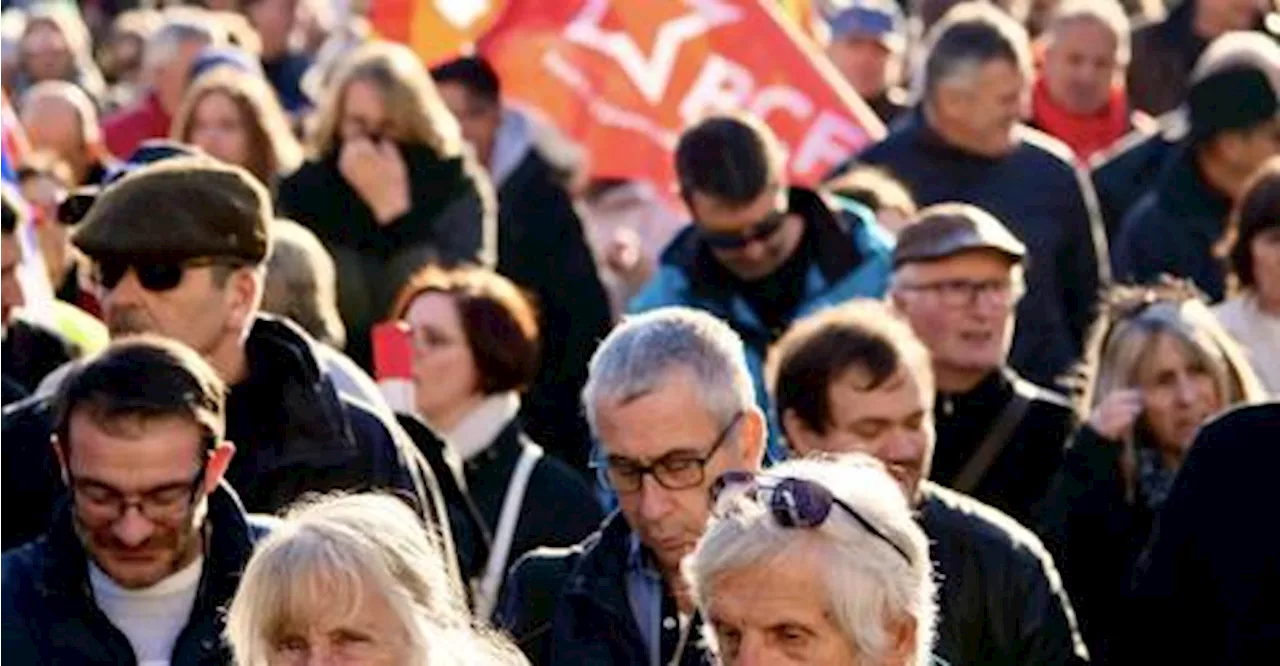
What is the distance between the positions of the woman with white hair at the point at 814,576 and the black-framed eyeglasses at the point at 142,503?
50.7 inches

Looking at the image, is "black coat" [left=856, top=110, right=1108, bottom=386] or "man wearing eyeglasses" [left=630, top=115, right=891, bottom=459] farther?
"black coat" [left=856, top=110, right=1108, bottom=386]

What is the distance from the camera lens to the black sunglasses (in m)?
12.0

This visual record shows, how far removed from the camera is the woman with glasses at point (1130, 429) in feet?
34.8

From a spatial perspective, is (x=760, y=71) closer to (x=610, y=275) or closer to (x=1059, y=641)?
(x=610, y=275)

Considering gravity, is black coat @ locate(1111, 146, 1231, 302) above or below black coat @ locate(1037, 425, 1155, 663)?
below

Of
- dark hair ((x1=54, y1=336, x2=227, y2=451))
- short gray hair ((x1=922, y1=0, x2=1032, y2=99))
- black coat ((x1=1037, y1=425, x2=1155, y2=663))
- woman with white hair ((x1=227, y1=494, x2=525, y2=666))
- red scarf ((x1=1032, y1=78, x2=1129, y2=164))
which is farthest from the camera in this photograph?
red scarf ((x1=1032, y1=78, x2=1129, y2=164))

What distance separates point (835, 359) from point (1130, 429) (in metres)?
1.74

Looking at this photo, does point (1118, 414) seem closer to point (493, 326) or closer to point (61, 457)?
point (493, 326)

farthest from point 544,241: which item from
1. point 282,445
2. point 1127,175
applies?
point 282,445

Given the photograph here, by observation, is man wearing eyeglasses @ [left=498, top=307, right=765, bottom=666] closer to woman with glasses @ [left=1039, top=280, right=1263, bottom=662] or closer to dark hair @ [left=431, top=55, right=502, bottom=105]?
woman with glasses @ [left=1039, top=280, right=1263, bottom=662]

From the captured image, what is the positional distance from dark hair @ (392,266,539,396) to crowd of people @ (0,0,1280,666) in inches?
0.4

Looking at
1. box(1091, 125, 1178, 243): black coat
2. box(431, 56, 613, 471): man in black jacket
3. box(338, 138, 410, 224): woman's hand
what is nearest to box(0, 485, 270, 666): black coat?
box(338, 138, 410, 224): woman's hand

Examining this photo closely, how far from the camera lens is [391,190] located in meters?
13.4

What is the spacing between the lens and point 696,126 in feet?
40.3
